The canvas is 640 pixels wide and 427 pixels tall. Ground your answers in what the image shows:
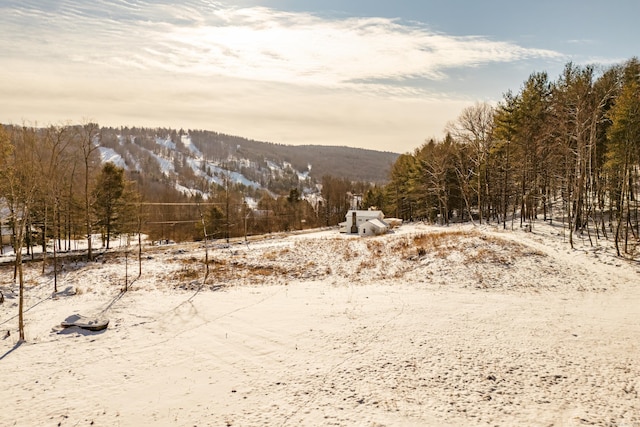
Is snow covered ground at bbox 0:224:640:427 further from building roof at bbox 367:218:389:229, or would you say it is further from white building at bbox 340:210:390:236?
white building at bbox 340:210:390:236

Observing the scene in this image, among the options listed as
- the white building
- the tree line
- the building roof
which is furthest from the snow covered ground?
the white building

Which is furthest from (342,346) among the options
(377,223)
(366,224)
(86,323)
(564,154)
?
(366,224)

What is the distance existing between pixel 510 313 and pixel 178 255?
26.8 m

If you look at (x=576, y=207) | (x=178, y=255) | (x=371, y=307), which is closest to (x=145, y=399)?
(x=371, y=307)

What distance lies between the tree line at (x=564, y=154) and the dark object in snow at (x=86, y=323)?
29.1m

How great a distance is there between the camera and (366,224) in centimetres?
4972

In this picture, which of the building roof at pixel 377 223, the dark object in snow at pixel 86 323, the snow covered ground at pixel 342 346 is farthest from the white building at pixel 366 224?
the dark object in snow at pixel 86 323

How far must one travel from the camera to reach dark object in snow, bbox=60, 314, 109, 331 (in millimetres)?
15766

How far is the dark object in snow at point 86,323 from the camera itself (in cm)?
1577

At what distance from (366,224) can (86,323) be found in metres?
37.6

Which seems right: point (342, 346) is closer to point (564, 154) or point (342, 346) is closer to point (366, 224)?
point (564, 154)

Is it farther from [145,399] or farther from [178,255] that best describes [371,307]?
[178,255]

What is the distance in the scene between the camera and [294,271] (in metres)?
26.9

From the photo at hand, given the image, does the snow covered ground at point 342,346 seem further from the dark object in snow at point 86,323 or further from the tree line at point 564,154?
the tree line at point 564,154
